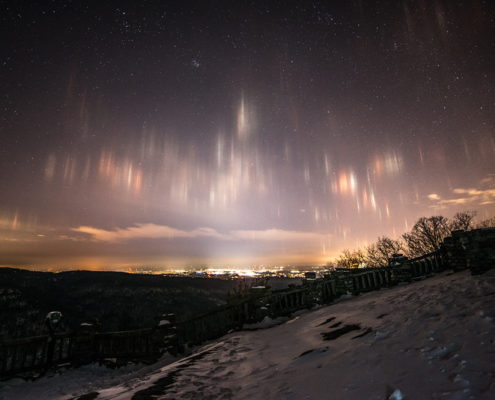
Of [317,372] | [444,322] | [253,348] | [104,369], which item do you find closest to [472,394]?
[317,372]

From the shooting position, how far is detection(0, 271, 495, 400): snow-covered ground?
102 inches

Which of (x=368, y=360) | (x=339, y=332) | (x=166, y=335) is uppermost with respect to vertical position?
(x=368, y=360)

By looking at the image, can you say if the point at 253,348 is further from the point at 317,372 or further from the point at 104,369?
the point at 104,369

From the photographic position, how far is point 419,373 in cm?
274

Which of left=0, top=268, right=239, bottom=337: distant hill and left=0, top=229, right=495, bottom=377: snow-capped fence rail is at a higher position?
left=0, top=229, right=495, bottom=377: snow-capped fence rail

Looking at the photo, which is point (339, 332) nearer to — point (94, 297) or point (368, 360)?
point (368, 360)

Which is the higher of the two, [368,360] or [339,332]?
[368,360]

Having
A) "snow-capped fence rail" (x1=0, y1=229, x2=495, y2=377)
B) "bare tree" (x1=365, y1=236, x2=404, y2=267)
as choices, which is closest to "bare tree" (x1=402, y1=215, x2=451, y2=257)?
"bare tree" (x1=365, y1=236, x2=404, y2=267)

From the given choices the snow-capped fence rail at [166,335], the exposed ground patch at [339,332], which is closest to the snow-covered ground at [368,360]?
the exposed ground patch at [339,332]

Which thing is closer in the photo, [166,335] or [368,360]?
[368,360]

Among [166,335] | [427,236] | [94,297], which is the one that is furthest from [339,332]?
[94,297]

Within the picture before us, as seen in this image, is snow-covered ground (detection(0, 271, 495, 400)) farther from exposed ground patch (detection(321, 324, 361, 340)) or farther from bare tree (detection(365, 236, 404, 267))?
bare tree (detection(365, 236, 404, 267))

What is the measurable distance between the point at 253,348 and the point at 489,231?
7881 millimetres

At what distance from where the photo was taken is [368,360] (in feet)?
11.3
